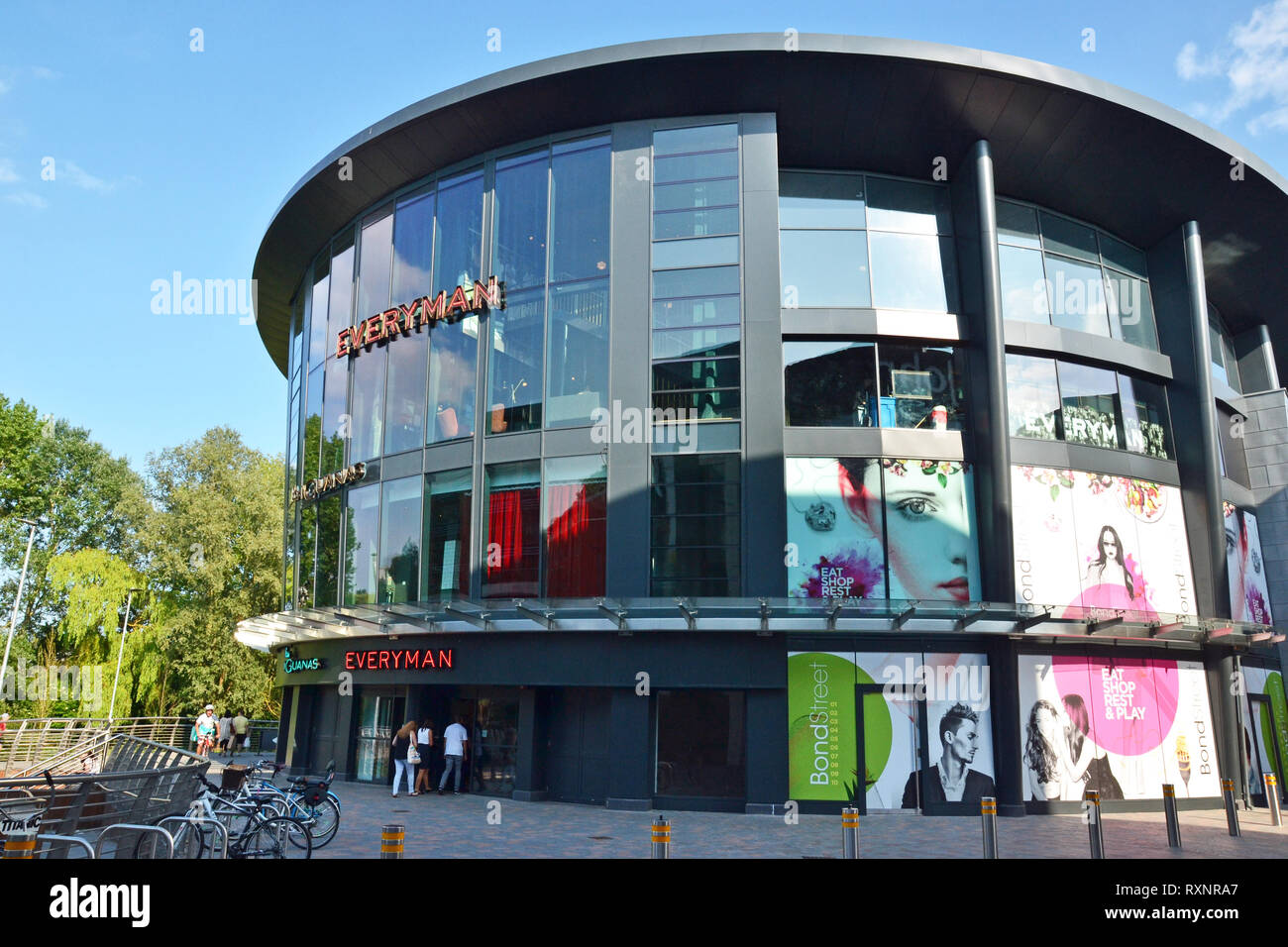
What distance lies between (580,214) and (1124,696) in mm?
17440

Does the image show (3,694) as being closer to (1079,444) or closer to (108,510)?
(108,510)

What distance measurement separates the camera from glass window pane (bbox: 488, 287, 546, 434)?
75.2ft

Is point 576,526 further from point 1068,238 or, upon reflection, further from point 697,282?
point 1068,238

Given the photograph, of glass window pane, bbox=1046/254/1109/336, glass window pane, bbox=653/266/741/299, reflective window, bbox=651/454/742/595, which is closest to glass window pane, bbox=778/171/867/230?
glass window pane, bbox=653/266/741/299

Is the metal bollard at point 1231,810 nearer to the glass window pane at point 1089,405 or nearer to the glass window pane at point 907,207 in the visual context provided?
the glass window pane at point 1089,405

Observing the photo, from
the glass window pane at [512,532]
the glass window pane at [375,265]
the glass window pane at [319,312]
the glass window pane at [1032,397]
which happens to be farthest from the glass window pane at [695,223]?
the glass window pane at [319,312]

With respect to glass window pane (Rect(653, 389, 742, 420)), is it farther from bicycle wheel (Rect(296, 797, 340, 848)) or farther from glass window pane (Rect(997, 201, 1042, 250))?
bicycle wheel (Rect(296, 797, 340, 848))

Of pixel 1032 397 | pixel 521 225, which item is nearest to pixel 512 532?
pixel 521 225

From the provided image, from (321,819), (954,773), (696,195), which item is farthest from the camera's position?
(696,195)

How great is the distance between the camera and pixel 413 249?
25875 mm

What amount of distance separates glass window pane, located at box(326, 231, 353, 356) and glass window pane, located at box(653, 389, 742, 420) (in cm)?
1122

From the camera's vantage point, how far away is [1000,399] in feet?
69.7

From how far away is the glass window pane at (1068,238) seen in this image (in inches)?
976
